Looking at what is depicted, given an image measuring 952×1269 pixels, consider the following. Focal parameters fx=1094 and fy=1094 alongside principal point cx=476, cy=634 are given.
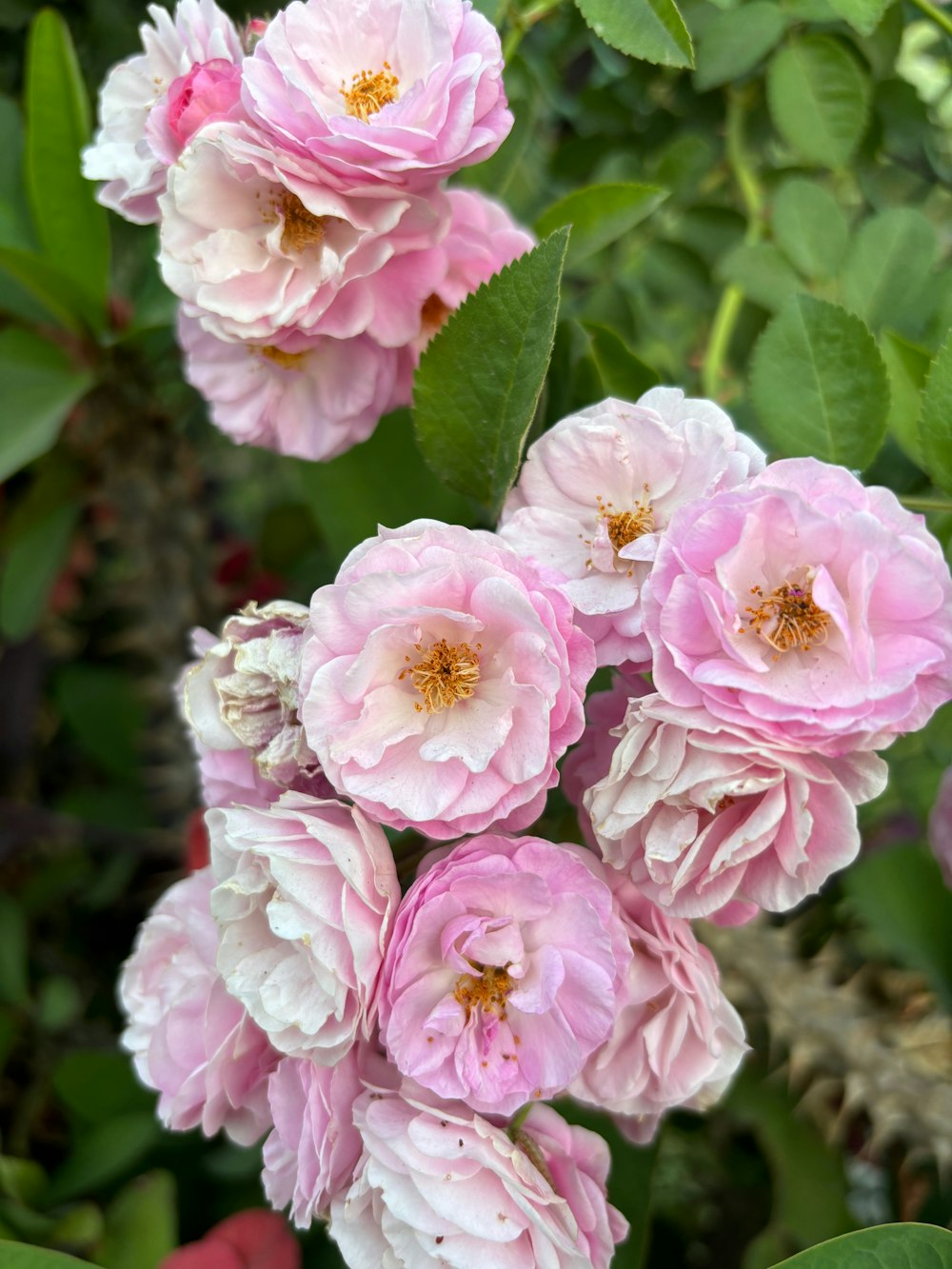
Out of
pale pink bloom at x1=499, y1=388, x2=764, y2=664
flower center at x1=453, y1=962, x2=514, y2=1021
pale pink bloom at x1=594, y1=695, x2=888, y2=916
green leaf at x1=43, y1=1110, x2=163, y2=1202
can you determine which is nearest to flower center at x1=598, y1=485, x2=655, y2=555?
pale pink bloom at x1=499, y1=388, x2=764, y2=664

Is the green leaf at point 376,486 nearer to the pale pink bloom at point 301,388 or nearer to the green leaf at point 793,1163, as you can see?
the pale pink bloom at point 301,388

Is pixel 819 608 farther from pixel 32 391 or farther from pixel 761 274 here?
pixel 32 391

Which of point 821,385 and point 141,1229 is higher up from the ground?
point 821,385

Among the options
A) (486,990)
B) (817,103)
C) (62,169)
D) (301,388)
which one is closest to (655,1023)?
(486,990)

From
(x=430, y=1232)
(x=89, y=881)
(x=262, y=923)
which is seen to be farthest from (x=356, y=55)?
(x=89, y=881)

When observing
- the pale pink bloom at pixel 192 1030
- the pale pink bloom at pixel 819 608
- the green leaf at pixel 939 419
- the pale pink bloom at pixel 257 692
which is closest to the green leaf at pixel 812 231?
the green leaf at pixel 939 419

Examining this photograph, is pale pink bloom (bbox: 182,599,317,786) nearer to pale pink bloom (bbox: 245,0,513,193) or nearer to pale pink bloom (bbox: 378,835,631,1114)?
pale pink bloom (bbox: 378,835,631,1114)
